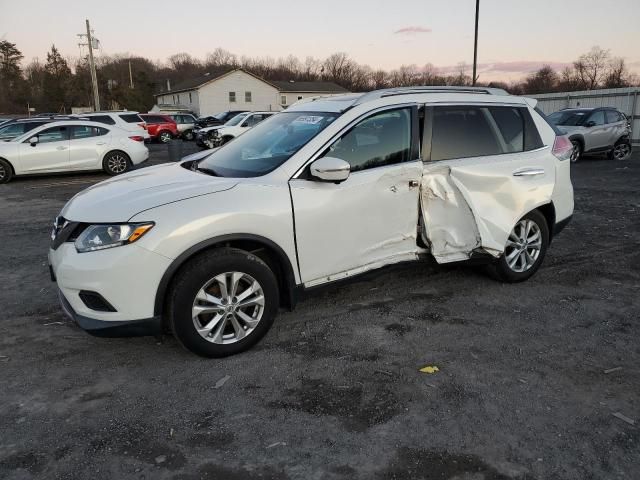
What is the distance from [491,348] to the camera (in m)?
3.70

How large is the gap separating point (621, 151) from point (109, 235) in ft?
58.0

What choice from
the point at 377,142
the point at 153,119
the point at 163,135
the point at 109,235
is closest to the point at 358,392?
the point at 109,235

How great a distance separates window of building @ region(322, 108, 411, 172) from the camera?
389 cm

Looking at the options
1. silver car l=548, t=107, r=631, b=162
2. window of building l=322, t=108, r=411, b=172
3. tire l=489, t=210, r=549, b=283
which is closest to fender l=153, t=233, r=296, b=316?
window of building l=322, t=108, r=411, b=172

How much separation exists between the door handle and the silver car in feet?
38.5

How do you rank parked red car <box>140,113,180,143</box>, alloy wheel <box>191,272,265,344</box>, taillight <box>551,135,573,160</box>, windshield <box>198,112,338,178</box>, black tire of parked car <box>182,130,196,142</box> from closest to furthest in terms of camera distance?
alloy wheel <box>191,272,265,344</box> → windshield <box>198,112,338,178</box> → taillight <box>551,135,573,160</box> → parked red car <box>140,113,180,143</box> → black tire of parked car <box>182,130,196,142</box>

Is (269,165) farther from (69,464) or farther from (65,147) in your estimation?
(65,147)

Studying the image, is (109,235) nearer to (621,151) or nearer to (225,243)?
(225,243)

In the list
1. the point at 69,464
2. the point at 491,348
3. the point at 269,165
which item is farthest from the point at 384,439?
the point at 269,165

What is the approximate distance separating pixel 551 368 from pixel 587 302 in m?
1.48

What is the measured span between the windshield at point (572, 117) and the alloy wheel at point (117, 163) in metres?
12.9

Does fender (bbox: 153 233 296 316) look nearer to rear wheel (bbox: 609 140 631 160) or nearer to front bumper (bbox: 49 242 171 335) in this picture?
front bumper (bbox: 49 242 171 335)

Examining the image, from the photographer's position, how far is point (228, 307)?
3.46 meters

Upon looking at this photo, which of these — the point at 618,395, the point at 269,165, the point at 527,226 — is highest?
the point at 269,165
